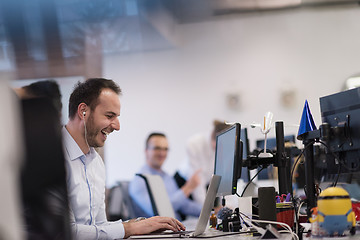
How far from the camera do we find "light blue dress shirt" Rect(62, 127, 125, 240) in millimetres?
2102

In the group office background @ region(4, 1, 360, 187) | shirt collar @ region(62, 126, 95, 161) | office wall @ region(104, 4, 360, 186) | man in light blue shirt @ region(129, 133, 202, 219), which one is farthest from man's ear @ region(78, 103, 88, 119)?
office wall @ region(104, 4, 360, 186)

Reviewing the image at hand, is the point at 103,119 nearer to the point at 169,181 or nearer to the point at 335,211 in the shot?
the point at 335,211

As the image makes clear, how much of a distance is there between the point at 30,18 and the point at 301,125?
4518 millimetres

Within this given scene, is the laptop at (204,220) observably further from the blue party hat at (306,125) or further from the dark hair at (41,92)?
the dark hair at (41,92)

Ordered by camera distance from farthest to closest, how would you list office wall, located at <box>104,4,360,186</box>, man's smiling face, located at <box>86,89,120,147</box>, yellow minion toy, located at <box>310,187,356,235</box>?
office wall, located at <box>104,4,360,186</box>
man's smiling face, located at <box>86,89,120,147</box>
yellow minion toy, located at <box>310,187,356,235</box>

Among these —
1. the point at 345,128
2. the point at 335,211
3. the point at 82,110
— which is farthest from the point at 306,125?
the point at 82,110

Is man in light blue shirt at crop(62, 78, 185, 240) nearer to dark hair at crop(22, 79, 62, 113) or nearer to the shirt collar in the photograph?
the shirt collar

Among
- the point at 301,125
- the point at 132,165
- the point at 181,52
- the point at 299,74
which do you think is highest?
the point at 181,52

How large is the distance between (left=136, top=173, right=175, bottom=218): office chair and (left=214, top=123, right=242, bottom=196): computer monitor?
101 cm

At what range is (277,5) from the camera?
279 inches

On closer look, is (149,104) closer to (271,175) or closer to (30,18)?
(30,18)

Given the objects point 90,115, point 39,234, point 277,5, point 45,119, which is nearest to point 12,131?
point 45,119

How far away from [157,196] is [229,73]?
4286mm

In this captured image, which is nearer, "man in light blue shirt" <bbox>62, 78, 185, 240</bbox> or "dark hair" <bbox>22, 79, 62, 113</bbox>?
"dark hair" <bbox>22, 79, 62, 113</bbox>
